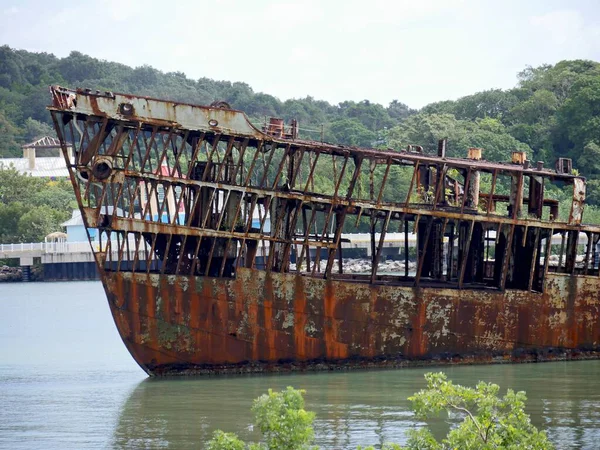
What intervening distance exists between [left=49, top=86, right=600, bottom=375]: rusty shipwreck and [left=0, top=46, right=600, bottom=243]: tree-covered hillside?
2173mm

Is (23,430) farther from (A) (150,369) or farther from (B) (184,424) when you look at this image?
(A) (150,369)

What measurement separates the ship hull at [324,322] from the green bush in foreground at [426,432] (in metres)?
10.3

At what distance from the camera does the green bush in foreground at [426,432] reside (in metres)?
13.6

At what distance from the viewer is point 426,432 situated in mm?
14820

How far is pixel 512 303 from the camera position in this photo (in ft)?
87.9

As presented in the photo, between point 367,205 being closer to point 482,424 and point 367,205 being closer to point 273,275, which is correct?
point 273,275

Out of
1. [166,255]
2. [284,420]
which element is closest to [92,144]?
[166,255]

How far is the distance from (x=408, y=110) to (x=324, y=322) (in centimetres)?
13543

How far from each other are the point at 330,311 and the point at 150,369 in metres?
3.88

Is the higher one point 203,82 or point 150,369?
point 203,82

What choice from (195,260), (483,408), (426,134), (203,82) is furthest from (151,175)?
(203,82)

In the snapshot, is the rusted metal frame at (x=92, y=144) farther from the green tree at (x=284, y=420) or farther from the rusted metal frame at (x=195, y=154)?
the green tree at (x=284, y=420)

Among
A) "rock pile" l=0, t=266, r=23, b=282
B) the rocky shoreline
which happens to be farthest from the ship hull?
"rock pile" l=0, t=266, r=23, b=282

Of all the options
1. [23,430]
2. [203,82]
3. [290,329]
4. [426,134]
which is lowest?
[23,430]
